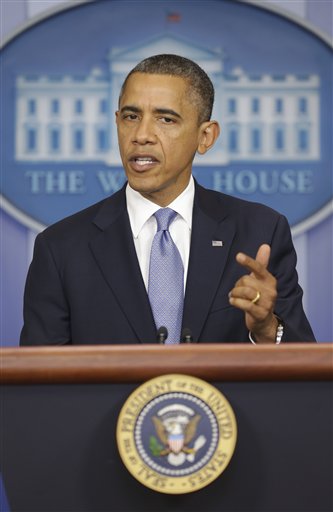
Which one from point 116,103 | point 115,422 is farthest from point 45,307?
point 116,103

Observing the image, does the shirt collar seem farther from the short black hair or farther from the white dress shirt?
the short black hair

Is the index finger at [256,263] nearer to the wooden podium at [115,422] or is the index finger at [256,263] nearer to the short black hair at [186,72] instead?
the wooden podium at [115,422]

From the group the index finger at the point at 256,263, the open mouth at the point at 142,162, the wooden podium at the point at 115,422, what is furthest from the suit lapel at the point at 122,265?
the wooden podium at the point at 115,422

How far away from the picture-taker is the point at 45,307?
1.90 m

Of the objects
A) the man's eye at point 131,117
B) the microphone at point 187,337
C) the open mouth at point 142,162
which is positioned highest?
the man's eye at point 131,117

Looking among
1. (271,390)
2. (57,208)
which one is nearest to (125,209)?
(57,208)

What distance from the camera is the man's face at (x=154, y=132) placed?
1.95 m

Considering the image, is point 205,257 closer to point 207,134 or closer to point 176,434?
point 207,134

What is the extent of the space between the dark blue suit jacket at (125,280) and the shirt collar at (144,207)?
0.06 ft

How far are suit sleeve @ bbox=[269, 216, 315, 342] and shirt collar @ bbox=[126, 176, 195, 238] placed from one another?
19 cm

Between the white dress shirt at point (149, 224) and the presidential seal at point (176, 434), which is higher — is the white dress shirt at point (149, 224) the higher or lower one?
the higher one

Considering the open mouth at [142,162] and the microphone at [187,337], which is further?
the open mouth at [142,162]

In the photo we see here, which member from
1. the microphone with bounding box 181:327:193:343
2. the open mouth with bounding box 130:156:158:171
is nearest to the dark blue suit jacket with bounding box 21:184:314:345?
the open mouth with bounding box 130:156:158:171

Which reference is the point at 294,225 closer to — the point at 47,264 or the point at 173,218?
the point at 173,218
